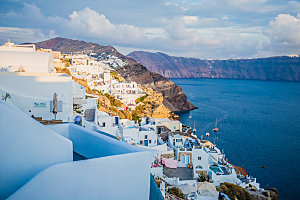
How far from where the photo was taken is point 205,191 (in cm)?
1151

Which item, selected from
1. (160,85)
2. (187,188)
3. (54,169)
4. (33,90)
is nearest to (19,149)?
(54,169)

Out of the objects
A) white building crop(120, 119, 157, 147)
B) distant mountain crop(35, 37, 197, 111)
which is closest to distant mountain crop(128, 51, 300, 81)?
distant mountain crop(35, 37, 197, 111)

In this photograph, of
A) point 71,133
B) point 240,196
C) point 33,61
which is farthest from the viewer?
point 240,196

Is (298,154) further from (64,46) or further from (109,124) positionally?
(64,46)

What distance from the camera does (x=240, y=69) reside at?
7407 inches

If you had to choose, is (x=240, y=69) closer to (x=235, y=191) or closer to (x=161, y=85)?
(x=161, y=85)

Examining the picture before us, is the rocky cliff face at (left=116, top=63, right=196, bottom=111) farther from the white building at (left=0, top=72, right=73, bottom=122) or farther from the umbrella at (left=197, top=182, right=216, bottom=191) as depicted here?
the white building at (left=0, top=72, right=73, bottom=122)

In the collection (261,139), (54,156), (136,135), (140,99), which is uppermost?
(54,156)

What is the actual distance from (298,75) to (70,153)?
184278 mm

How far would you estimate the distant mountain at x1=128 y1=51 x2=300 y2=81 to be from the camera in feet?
545

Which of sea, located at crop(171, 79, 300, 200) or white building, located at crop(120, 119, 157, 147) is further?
sea, located at crop(171, 79, 300, 200)

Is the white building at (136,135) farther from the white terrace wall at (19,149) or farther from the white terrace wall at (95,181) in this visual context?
the white terrace wall at (19,149)

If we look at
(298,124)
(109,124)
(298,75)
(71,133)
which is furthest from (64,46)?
(298,75)

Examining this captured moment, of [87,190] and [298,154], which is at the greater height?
[87,190]
